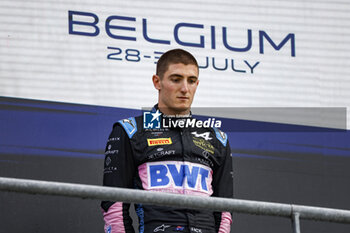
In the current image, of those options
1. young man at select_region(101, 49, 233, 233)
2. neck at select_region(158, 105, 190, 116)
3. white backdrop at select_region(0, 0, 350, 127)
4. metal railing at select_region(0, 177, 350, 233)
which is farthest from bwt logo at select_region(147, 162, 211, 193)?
metal railing at select_region(0, 177, 350, 233)

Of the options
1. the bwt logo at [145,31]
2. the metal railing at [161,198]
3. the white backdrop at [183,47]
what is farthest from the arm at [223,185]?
the metal railing at [161,198]

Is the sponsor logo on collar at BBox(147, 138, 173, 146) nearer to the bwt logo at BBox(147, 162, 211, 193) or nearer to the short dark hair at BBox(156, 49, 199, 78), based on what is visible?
the bwt logo at BBox(147, 162, 211, 193)

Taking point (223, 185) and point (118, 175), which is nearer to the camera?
point (118, 175)

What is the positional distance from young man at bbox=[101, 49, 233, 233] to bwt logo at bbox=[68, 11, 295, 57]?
0.55m

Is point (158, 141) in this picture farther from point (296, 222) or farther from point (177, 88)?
point (296, 222)

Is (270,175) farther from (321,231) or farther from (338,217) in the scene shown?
(338,217)

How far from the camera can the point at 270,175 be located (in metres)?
3.62

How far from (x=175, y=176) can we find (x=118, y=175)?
25cm

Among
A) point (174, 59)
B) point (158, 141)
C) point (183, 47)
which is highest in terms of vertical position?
point (183, 47)

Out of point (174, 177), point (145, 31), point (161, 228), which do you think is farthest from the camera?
point (145, 31)

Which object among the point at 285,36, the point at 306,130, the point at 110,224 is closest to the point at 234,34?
the point at 285,36

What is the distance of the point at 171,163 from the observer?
285 cm

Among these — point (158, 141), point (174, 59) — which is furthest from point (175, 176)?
point (174, 59)

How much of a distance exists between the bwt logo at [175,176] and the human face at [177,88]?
293 mm
